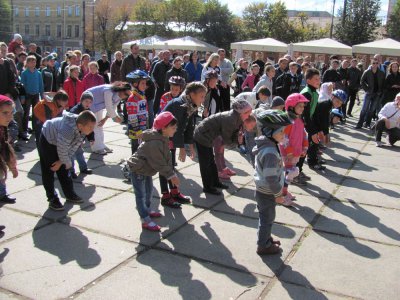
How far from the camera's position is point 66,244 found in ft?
14.8

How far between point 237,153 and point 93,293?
5.84 meters

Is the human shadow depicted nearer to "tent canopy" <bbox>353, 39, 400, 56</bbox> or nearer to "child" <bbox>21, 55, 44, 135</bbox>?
"child" <bbox>21, 55, 44, 135</bbox>

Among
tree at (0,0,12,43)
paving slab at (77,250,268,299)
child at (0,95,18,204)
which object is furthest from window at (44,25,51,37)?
Answer: paving slab at (77,250,268,299)

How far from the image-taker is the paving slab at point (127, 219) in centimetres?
480

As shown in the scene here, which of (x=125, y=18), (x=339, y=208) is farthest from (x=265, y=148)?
(x=125, y=18)

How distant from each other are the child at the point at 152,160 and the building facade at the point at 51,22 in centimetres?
8290

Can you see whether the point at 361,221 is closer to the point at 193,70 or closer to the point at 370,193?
the point at 370,193

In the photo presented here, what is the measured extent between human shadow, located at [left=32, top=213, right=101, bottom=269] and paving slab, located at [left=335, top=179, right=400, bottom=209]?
12.3 ft

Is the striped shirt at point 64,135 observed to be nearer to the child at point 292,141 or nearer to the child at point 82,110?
the child at point 82,110

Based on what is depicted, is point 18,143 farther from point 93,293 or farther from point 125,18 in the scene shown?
point 125,18

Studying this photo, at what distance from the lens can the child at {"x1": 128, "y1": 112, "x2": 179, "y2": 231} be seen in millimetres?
4727

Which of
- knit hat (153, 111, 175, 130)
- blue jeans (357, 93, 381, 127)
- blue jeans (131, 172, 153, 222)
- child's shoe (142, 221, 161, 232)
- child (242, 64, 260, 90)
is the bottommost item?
child's shoe (142, 221, 161, 232)

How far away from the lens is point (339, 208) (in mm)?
5910

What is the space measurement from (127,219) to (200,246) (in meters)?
1.12
